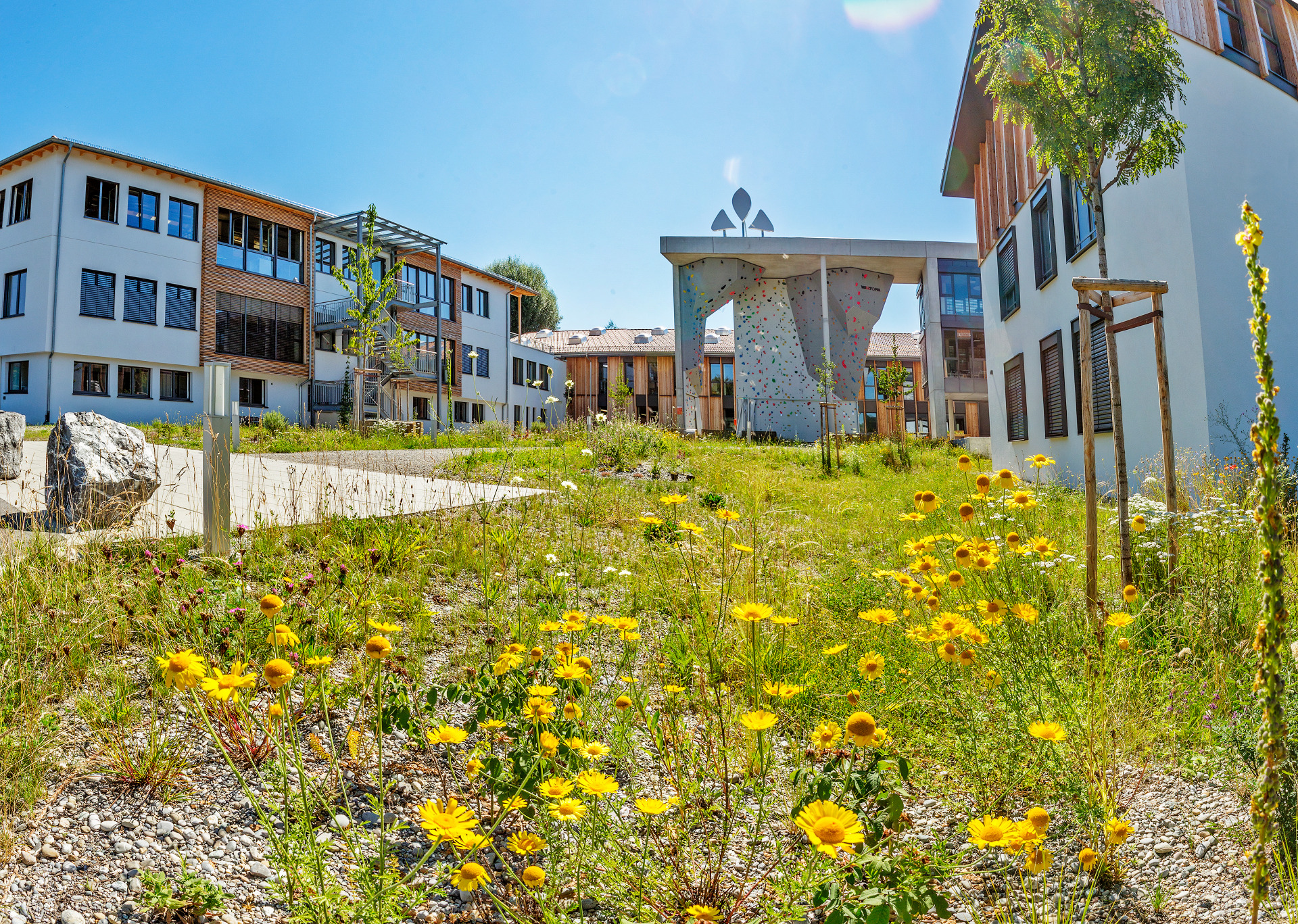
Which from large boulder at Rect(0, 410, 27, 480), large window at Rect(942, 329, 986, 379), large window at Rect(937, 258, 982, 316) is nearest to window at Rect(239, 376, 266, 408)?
large boulder at Rect(0, 410, 27, 480)

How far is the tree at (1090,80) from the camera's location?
3.77 metres

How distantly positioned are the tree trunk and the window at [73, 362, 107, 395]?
897 inches

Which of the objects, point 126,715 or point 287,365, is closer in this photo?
point 126,715

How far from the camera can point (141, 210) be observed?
1973 cm

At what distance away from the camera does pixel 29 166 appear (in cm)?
1869

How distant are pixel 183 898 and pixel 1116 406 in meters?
4.10

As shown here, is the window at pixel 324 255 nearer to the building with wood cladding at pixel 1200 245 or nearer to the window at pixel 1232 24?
the building with wood cladding at pixel 1200 245

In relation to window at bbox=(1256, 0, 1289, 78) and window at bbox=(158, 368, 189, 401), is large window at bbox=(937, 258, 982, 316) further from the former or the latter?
window at bbox=(158, 368, 189, 401)

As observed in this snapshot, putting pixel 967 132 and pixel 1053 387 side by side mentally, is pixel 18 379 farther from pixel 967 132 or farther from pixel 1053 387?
pixel 1053 387

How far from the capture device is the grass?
70.9 inches

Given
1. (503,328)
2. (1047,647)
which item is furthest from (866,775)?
(503,328)

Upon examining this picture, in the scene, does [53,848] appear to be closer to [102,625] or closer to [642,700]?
[102,625]

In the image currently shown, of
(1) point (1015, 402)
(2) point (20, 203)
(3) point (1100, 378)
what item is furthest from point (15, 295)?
(3) point (1100, 378)

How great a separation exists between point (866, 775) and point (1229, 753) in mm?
1164
